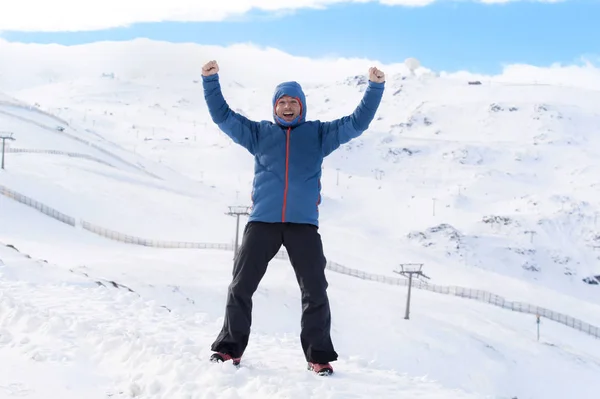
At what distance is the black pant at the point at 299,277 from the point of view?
6137 mm

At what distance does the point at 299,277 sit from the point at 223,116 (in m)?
1.89

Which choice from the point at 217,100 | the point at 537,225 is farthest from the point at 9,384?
the point at 537,225

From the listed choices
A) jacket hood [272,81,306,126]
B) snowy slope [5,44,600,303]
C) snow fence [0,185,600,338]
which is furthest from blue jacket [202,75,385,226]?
snowy slope [5,44,600,303]

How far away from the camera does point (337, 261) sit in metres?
48.9

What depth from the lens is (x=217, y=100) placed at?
6.30 m

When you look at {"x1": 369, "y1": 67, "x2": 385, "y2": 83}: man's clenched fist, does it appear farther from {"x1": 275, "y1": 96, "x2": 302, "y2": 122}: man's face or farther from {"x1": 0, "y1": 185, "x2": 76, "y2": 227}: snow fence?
{"x1": 0, "y1": 185, "x2": 76, "y2": 227}: snow fence

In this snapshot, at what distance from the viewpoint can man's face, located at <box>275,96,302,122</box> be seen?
6.26 m

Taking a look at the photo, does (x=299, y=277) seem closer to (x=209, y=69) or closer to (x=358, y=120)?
(x=358, y=120)

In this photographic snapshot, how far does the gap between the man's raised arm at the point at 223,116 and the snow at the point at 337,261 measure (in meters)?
2.38

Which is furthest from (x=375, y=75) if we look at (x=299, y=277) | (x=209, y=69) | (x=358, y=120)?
(x=299, y=277)

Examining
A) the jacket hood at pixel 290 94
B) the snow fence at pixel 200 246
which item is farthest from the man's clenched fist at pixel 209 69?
the snow fence at pixel 200 246

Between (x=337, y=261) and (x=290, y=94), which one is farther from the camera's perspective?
(x=337, y=261)

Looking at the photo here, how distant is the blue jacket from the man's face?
0.06 m

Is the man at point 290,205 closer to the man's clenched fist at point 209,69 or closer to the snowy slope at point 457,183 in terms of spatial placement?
the man's clenched fist at point 209,69
